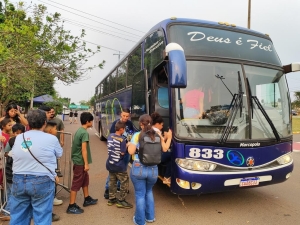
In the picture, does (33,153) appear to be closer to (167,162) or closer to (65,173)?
(167,162)

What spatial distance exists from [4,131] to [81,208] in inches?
72.4

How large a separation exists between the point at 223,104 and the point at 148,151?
1541 mm

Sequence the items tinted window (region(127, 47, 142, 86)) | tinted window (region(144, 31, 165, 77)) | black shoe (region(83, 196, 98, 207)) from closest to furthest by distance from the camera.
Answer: black shoe (region(83, 196, 98, 207)) → tinted window (region(144, 31, 165, 77)) → tinted window (region(127, 47, 142, 86))

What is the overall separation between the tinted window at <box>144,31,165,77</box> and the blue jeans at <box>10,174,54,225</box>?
293 centimetres

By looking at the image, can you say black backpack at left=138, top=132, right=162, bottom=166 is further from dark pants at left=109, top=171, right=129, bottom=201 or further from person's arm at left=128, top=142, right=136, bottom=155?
dark pants at left=109, top=171, right=129, bottom=201

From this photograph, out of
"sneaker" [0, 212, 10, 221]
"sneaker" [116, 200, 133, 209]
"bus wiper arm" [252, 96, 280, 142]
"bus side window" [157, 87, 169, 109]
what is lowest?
"sneaker" [116, 200, 133, 209]

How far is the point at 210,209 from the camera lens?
430 centimetres

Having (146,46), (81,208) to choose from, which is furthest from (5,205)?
(146,46)

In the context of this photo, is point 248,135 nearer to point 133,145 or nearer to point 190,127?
point 190,127

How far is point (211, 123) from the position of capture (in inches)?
156

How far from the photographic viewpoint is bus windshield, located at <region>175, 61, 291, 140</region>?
155 inches

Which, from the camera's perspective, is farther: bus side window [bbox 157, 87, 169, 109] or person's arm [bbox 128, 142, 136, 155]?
bus side window [bbox 157, 87, 169, 109]

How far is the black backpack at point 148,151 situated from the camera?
3453 mm

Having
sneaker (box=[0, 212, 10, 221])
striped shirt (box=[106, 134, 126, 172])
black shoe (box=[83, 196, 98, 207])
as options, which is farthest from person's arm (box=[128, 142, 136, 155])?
sneaker (box=[0, 212, 10, 221])
